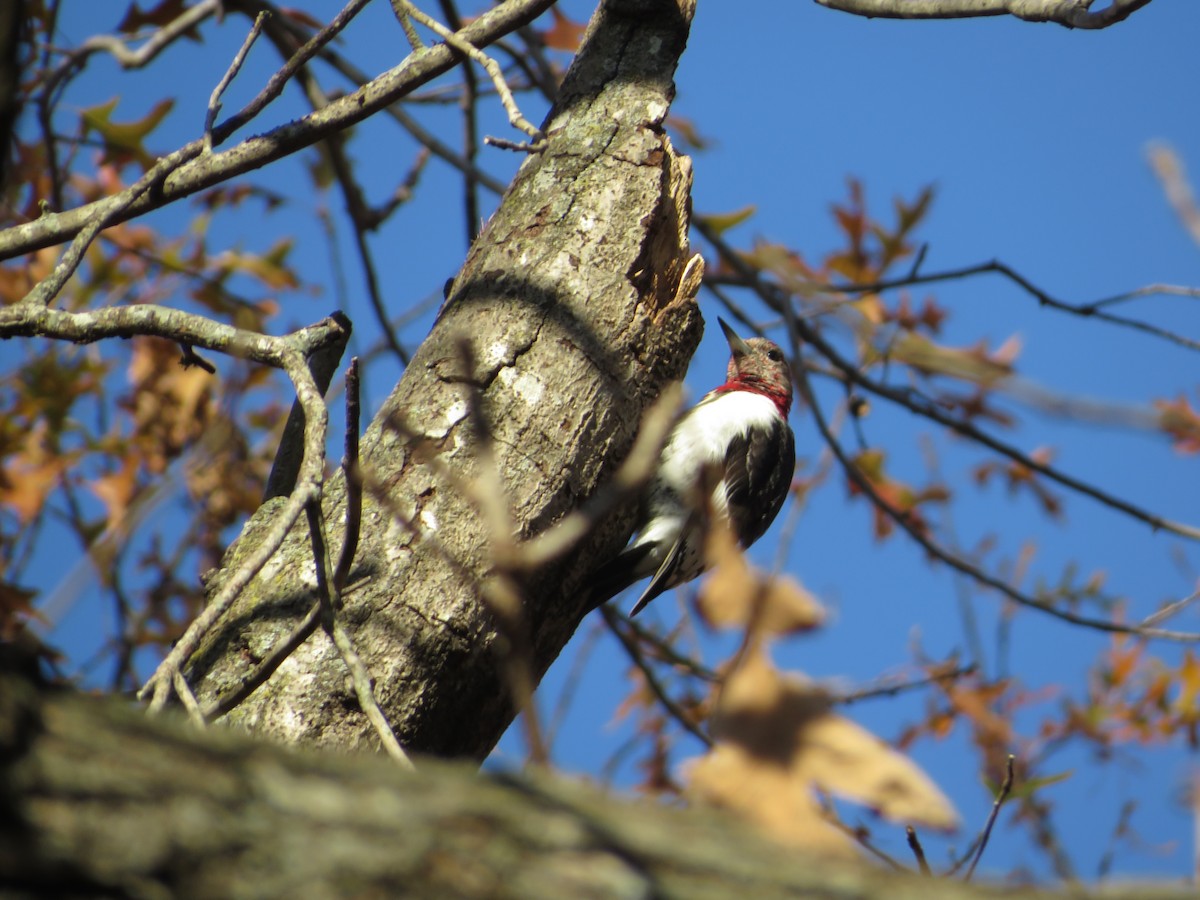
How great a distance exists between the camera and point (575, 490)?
244 cm

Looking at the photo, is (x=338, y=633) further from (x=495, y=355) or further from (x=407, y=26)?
(x=407, y=26)

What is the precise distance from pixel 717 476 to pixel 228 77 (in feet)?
6.90

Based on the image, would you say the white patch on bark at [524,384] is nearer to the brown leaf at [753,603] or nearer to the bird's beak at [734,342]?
the brown leaf at [753,603]

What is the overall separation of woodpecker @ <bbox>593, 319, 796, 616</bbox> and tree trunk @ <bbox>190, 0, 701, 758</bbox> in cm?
120

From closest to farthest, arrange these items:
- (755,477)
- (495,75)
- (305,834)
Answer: (305,834), (495,75), (755,477)

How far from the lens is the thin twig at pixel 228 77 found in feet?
7.23

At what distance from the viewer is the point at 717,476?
3816 mm

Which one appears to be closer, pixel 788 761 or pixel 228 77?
pixel 788 761

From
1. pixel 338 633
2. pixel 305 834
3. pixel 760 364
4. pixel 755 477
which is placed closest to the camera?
pixel 305 834

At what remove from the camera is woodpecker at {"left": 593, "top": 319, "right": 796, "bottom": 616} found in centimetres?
410

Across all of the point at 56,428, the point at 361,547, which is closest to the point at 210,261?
the point at 56,428

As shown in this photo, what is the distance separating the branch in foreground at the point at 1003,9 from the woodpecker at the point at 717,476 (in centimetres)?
158

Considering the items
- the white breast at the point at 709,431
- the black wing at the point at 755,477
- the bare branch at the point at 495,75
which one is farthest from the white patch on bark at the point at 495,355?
the black wing at the point at 755,477

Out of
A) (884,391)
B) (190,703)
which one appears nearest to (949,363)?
(884,391)
